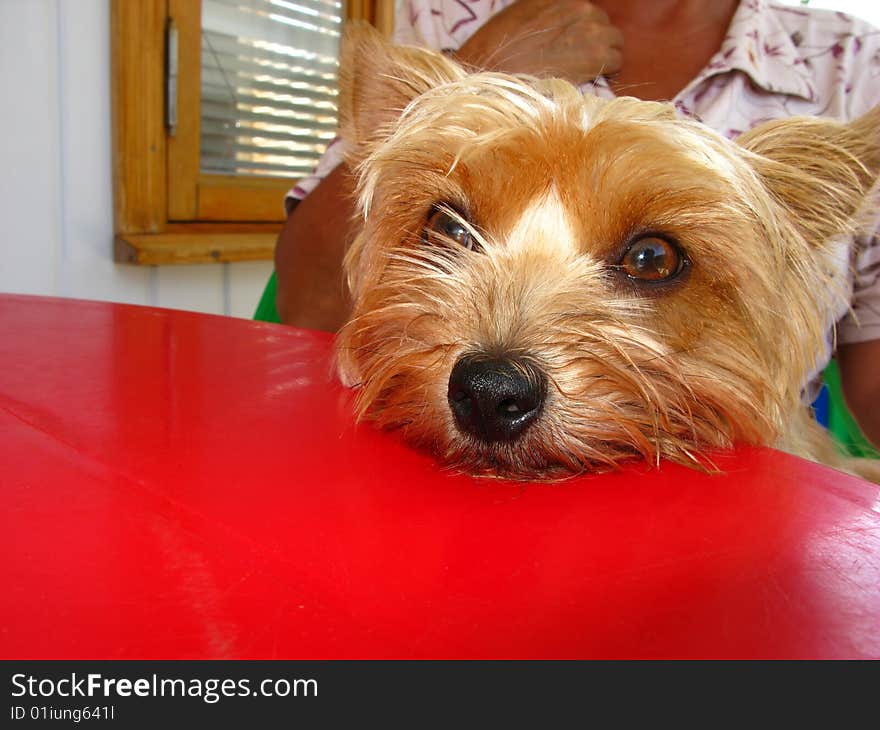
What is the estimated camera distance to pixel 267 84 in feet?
10.0

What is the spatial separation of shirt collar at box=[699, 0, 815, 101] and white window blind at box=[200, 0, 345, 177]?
1721mm

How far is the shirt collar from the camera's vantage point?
1783 millimetres

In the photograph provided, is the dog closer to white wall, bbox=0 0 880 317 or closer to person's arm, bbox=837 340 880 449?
person's arm, bbox=837 340 880 449

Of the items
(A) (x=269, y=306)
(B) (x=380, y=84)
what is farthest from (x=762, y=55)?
(A) (x=269, y=306)

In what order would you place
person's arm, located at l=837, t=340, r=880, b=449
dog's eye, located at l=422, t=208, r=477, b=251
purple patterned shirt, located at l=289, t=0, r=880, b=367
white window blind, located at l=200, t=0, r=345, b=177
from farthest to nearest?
white window blind, located at l=200, t=0, r=345, b=177, purple patterned shirt, located at l=289, t=0, r=880, b=367, person's arm, located at l=837, t=340, r=880, b=449, dog's eye, located at l=422, t=208, r=477, b=251

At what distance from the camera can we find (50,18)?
2428 millimetres

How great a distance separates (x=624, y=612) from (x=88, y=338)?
3.29ft

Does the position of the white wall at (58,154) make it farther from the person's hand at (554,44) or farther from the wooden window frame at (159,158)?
the person's hand at (554,44)

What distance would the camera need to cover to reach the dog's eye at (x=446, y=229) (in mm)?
1199

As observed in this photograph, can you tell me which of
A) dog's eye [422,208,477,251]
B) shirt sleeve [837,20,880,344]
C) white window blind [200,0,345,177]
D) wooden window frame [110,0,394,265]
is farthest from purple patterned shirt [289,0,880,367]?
white window blind [200,0,345,177]

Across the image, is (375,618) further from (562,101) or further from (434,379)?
(562,101)

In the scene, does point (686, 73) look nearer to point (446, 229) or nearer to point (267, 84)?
point (446, 229)

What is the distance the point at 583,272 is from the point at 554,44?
868 mm

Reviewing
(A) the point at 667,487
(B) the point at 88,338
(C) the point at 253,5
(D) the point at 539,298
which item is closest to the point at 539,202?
(D) the point at 539,298
